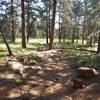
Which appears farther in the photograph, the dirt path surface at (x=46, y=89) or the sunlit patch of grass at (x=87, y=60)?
the sunlit patch of grass at (x=87, y=60)

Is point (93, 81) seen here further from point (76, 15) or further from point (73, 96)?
point (76, 15)

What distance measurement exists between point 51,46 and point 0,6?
698 centimetres

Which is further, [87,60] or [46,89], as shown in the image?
[87,60]

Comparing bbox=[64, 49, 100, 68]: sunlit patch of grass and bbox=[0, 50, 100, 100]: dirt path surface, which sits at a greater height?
bbox=[64, 49, 100, 68]: sunlit patch of grass

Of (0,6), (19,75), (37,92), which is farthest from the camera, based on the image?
(0,6)

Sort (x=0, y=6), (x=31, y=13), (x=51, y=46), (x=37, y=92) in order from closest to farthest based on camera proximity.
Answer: (x=37, y=92) < (x=0, y=6) < (x=51, y=46) < (x=31, y=13)

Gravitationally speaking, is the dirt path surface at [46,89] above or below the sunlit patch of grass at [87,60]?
below

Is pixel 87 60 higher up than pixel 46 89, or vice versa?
pixel 87 60

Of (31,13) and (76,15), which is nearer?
(31,13)

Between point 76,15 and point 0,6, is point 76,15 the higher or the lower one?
the higher one

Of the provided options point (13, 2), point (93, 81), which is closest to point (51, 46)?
point (93, 81)

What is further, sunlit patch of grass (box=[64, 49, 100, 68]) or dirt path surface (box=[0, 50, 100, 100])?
sunlit patch of grass (box=[64, 49, 100, 68])

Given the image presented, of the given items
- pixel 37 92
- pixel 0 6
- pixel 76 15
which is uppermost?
pixel 76 15

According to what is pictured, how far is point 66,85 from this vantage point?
5824 millimetres
